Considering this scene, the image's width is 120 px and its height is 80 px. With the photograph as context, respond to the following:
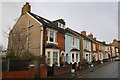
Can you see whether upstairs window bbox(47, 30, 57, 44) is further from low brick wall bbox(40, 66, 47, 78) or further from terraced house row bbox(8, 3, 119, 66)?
low brick wall bbox(40, 66, 47, 78)

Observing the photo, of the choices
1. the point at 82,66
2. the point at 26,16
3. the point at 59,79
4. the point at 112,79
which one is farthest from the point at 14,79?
the point at 82,66

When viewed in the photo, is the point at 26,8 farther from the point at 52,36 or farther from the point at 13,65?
the point at 13,65

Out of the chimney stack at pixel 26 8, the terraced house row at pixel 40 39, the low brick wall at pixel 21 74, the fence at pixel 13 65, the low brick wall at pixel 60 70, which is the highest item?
the chimney stack at pixel 26 8

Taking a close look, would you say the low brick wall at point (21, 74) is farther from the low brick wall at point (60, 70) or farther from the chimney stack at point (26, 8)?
the chimney stack at point (26, 8)

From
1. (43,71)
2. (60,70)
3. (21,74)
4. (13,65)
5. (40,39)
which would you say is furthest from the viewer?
(40,39)

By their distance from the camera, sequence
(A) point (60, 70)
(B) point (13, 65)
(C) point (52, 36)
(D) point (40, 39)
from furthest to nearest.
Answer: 1. (C) point (52, 36)
2. (D) point (40, 39)
3. (A) point (60, 70)
4. (B) point (13, 65)

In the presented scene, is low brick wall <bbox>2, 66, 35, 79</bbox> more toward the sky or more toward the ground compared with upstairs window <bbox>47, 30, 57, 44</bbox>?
more toward the ground

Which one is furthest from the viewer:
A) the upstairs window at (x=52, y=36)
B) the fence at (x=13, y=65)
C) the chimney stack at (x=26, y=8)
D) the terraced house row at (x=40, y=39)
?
the chimney stack at (x=26, y=8)

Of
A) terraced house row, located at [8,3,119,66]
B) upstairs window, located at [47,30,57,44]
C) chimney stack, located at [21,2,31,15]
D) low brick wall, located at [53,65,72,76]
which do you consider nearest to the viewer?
low brick wall, located at [53,65,72,76]

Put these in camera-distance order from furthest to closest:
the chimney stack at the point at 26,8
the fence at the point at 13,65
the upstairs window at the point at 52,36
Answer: the chimney stack at the point at 26,8, the upstairs window at the point at 52,36, the fence at the point at 13,65

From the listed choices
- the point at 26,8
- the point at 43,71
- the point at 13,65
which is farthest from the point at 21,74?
the point at 26,8

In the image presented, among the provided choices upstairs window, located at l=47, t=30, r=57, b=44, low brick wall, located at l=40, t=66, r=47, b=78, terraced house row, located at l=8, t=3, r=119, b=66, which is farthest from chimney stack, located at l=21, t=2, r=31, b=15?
low brick wall, located at l=40, t=66, r=47, b=78

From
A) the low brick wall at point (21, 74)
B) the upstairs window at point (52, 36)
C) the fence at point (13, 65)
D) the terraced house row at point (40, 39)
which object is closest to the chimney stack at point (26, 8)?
the terraced house row at point (40, 39)

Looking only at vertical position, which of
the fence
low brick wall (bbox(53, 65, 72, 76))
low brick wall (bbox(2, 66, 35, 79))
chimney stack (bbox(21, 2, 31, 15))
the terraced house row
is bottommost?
low brick wall (bbox(53, 65, 72, 76))
